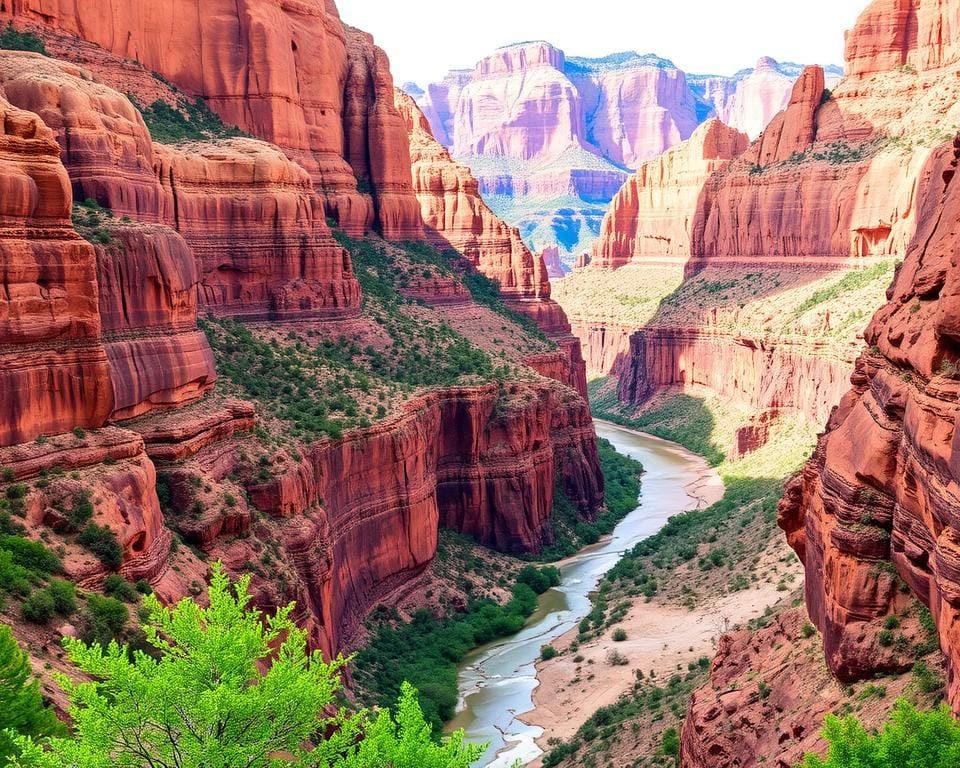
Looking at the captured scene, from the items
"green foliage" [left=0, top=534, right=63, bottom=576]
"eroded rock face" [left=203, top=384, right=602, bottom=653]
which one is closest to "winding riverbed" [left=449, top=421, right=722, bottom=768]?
"eroded rock face" [left=203, top=384, right=602, bottom=653]

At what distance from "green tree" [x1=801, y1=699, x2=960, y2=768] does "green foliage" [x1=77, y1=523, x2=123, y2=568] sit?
21.6m

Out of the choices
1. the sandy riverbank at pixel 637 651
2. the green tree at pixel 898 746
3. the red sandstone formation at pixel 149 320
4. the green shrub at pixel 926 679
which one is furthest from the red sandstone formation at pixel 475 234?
the green tree at pixel 898 746

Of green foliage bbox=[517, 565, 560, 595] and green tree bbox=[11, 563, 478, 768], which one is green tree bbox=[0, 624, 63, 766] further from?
green foliage bbox=[517, 565, 560, 595]

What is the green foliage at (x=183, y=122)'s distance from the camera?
6562 centimetres

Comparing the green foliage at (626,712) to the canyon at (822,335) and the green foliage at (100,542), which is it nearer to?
the canyon at (822,335)

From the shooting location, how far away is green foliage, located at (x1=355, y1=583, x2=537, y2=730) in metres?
51.2

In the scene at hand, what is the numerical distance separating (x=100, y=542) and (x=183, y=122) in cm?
4191

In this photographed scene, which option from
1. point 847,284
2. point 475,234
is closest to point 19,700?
point 475,234

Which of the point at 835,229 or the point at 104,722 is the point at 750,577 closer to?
the point at 104,722

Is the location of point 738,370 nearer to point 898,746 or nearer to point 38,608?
point 38,608

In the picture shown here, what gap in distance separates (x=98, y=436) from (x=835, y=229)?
97.6 metres

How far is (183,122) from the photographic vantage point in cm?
6975

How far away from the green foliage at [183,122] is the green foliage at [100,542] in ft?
112

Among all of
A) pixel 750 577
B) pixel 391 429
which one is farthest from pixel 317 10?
pixel 750 577
